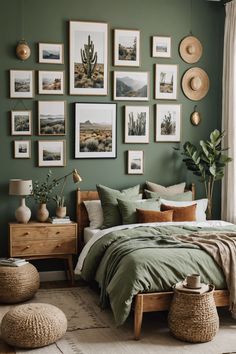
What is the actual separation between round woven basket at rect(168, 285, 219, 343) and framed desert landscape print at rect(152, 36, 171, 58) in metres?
3.27

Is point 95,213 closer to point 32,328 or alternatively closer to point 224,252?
point 224,252

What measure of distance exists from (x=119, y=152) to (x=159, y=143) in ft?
1.67

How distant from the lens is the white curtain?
671 centimetres

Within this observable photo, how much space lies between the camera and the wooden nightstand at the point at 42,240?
5963 millimetres

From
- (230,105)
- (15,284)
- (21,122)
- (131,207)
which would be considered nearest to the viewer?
(15,284)

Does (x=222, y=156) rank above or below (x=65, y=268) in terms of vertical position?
above

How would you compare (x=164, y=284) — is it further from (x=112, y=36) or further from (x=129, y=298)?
(x=112, y=36)

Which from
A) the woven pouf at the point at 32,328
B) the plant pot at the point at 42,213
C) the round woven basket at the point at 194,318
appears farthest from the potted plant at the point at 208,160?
the woven pouf at the point at 32,328

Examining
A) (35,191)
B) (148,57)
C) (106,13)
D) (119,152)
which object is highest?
(106,13)

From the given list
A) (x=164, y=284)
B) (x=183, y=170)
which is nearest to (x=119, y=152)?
(x=183, y=170)

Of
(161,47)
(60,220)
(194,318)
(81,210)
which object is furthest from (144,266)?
(161,47)

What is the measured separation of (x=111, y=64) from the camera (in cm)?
659

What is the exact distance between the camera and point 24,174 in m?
6.36

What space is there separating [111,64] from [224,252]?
2767 mm
